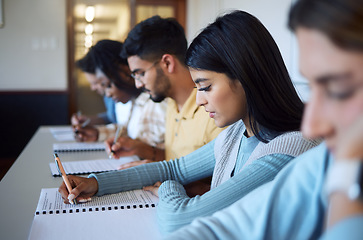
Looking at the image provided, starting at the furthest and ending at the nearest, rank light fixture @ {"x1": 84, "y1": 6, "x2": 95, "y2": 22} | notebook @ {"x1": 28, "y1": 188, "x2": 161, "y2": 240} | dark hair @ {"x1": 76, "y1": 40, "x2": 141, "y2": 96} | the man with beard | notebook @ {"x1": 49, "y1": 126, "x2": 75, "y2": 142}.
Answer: light fixture @ {"x1": 84, "y1": 6, "x2": 95, "y2": 22} → dark hair @ {"x1": 76, "y1": 40, "x2": 141, "y2": 96} → notebook @ {"x1": 49, "y1": 126, "x2": 75, "y2": 142} → the man with beard → notebook @ {"x1": 28, "y1": 188, "x2": 161, "y2": 240}

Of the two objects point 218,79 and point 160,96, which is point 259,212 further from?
point 160,96

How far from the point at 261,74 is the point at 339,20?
0.57 meters

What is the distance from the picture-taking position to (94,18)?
4621 millimetres

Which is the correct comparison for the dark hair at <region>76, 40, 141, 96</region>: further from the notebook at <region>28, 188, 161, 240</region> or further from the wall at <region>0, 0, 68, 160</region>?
the wall at <region>0, 0, 68, 160</region>

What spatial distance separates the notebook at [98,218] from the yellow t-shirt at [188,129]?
1.50 ft

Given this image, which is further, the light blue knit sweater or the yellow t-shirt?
the yellow t-shirt

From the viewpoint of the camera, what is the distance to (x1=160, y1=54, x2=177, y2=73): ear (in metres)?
1.77

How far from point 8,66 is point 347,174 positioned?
4.39 meters

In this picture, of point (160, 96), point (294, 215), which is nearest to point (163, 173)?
point (160, 96)

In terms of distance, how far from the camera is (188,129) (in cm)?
163

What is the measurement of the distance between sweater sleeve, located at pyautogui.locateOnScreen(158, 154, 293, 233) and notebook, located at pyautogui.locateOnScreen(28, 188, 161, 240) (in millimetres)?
47

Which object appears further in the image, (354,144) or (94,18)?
(94,18)

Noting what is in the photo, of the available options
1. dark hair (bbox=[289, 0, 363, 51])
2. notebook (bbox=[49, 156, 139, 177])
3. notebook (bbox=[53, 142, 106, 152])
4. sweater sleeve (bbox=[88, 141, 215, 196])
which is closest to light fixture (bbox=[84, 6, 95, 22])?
notebook (bbox=[53, 142, 106, 152])

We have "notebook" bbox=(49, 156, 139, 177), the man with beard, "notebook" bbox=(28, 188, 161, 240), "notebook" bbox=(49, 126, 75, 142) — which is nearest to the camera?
"notebook" bbox=(28, 188, 161, 240)
